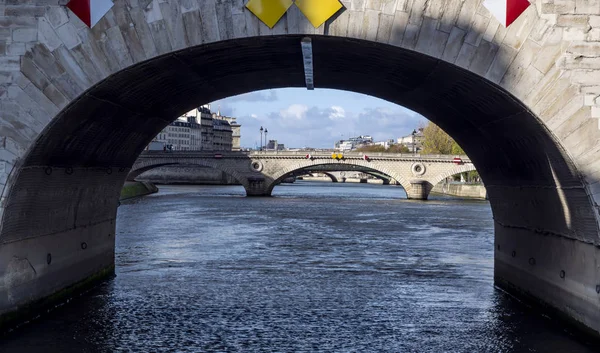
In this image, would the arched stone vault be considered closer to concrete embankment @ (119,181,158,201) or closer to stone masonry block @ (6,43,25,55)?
stone masonry block @ (6,43,25,55)

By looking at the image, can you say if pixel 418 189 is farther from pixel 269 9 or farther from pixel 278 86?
pixel 269 9

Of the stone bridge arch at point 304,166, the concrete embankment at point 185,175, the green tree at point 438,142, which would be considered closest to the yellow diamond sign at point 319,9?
the stone bridge arch at point 304,166

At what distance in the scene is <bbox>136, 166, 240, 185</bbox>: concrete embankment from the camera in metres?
134

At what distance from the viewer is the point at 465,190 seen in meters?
98.6

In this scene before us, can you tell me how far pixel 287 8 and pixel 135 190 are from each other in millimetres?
72989

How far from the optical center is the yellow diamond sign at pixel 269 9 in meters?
12.3

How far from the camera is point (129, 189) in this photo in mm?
79875

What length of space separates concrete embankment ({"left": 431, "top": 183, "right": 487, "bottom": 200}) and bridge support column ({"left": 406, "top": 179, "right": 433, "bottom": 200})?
7.42m

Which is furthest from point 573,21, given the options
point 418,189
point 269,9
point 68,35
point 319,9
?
point 418,189

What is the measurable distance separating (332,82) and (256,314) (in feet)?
20.7

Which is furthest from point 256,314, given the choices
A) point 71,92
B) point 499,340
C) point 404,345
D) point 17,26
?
point 17,26

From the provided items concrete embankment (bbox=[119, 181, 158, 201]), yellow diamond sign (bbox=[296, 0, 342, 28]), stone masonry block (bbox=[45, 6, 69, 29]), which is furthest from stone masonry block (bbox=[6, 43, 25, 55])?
concrete embankment (bbox=[119, 181, 158, 201])

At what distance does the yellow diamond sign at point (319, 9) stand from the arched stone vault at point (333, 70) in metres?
0.16

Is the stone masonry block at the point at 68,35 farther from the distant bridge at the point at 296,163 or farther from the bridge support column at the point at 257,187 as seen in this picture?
the bridge support column at the point at 257,187
